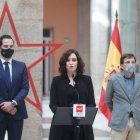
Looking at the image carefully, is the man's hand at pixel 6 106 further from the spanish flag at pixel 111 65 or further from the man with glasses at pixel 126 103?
the spanish flag at pixel 111 65

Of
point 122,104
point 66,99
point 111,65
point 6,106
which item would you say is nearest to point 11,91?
point 6,106

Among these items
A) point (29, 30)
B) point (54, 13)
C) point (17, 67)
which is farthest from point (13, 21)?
point (54, 13)

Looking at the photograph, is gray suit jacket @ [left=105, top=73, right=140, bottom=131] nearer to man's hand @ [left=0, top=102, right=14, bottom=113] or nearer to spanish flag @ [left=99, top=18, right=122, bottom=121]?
man's hand @ [left=0, top=102, right=14, bottom=113]

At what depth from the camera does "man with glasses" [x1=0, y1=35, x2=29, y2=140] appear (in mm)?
5494

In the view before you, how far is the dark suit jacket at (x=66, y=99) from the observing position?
526 cm

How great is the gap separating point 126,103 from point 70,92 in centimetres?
69

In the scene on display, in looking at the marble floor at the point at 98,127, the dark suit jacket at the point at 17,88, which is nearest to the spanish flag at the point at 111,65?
the marble floor at the point at 98,127

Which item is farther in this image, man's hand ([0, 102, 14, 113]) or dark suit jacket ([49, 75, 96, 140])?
man's hand ([0, 102, 14, 113])

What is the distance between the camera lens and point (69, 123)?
16.8 feet

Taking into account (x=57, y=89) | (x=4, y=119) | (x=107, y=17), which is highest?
(x=107, y=17)

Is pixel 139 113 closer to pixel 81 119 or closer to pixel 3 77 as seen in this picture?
pixel 81 119

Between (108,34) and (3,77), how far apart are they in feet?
37.0

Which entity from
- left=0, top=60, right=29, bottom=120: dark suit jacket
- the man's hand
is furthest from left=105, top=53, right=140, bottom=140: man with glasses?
the man's hand

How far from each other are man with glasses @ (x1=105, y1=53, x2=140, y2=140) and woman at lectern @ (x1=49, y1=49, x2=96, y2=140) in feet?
1.20
